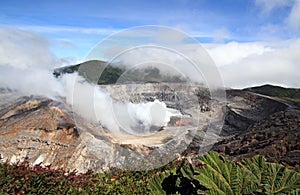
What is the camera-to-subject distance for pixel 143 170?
28.7 ft

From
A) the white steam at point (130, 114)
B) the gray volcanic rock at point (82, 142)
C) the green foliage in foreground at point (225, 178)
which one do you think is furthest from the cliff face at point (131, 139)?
the green foliage in foreground at point (225, 178)

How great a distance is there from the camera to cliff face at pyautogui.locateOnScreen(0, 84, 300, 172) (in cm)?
1027

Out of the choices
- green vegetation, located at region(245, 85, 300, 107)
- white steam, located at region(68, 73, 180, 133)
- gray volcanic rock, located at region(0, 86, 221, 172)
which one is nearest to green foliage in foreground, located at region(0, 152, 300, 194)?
white steam, located at region(68, 73, 180, 133)

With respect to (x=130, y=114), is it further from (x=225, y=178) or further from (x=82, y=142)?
(x=225, y=178)

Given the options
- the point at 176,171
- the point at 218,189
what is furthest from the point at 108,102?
the point at 218,189

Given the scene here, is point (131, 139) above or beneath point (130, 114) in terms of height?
beneath

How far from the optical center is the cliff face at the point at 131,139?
10.3m

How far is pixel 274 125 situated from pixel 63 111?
33.5ft

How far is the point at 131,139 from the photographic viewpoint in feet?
39.6

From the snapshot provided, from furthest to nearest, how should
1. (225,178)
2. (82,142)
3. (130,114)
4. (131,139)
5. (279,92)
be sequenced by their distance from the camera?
1. (279,92)
2. (82,142)
3. (131,139)
4. (130,114)
5. (225,178)

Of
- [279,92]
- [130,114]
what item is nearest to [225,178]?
[130,114]

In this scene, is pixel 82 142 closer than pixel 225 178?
No

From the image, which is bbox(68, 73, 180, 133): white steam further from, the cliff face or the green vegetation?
the green vegetation

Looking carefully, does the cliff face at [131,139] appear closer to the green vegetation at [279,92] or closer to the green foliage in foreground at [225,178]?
the green foliage in foreground at [225,178]
